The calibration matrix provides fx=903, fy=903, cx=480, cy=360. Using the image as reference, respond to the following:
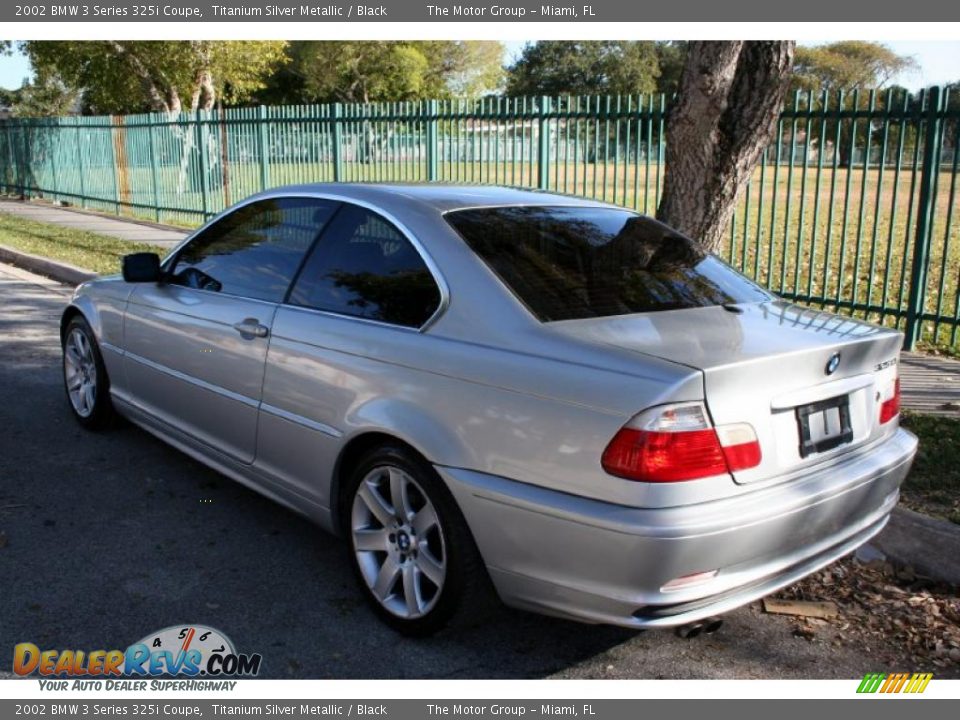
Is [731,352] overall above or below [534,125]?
below

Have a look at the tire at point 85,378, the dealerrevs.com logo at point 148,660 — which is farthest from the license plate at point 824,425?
the tire at point 85,378

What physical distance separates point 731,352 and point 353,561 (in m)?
1.68

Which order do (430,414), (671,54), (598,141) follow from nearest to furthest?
(430,414) < (598,141) < (671,54)

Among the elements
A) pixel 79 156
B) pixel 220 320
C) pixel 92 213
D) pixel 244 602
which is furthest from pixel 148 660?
pixel 79 156

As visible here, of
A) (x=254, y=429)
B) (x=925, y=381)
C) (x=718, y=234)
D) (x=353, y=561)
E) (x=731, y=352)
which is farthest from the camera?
(x=925, y=381)

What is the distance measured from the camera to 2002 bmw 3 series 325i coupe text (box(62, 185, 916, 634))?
8.87 ft

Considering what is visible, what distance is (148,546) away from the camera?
13.4 ft

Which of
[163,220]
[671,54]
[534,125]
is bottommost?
[163,220]

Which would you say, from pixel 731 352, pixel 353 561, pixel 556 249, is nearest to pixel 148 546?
pixel 353 561

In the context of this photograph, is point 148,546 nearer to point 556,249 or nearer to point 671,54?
point 556,249

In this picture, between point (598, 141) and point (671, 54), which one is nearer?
point (598, 141)

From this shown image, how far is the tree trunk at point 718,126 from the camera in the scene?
5598 mm

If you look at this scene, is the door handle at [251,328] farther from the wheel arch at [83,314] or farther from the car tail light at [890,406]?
the car tail light at [890,406]

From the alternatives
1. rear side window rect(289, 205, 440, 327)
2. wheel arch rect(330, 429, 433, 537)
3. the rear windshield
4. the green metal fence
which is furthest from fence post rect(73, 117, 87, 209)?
wheel arch rect(330, 429, 433, 537)
